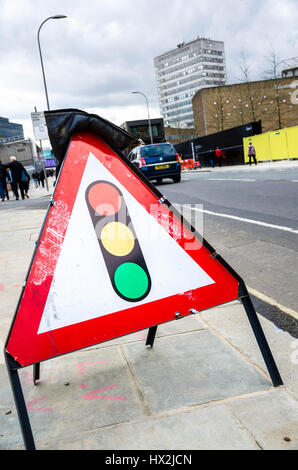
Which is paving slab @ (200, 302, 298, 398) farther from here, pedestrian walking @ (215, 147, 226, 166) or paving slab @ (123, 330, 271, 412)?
pedestrian walking @ (215, 147, 226, 166)

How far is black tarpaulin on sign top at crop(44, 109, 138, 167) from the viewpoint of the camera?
6.56 ft

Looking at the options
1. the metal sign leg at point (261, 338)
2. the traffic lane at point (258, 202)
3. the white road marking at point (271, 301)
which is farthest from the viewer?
the traffic lane at point (258, 202)

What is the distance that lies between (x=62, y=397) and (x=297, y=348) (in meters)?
1.42

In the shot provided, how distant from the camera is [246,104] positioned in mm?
68875

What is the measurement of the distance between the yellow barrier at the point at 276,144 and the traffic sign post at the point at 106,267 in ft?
81.2

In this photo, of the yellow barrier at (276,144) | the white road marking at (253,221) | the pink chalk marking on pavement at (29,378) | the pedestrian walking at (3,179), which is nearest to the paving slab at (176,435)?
the pink chalk marking on pavement at (29,378)

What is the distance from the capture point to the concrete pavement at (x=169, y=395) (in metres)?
1.80

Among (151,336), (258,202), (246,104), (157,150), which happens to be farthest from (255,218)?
(246,104)

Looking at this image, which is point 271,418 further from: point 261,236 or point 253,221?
point 253,221

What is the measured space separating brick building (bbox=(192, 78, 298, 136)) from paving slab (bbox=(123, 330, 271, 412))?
66.7 m

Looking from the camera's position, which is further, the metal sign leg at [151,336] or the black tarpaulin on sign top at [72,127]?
the metal sign leg at [151,336]

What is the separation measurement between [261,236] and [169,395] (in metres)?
4.26

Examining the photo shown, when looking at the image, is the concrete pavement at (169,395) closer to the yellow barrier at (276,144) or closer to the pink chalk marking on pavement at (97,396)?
the pink chalk marking on pavement at (97,396)

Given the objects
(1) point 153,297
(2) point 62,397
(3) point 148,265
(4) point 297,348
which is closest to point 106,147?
(3) point 148,265
